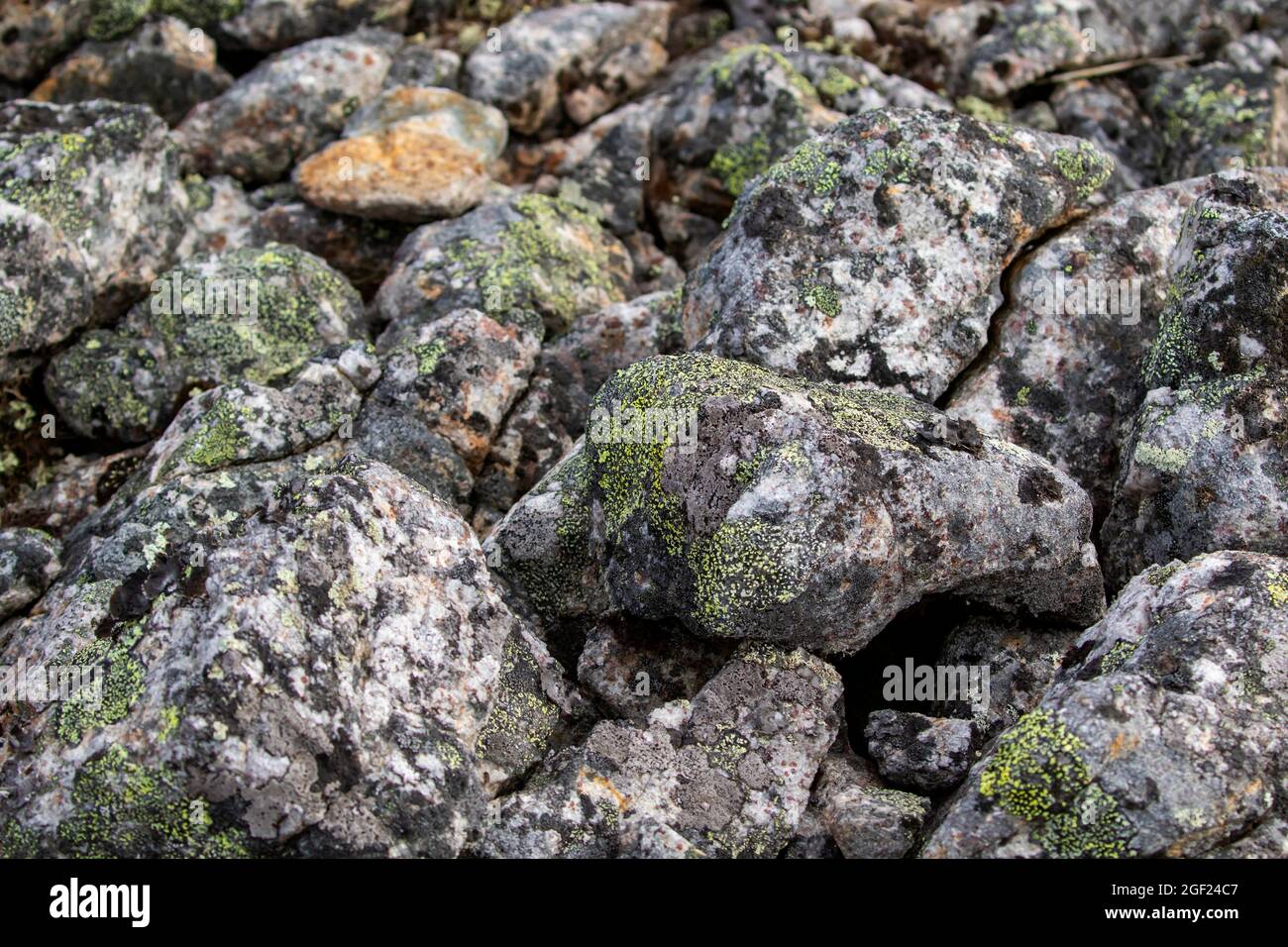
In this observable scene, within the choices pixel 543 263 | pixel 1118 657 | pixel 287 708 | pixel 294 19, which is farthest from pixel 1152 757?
pixel 294 19

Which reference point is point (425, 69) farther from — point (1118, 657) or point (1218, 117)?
point (1118, 657)

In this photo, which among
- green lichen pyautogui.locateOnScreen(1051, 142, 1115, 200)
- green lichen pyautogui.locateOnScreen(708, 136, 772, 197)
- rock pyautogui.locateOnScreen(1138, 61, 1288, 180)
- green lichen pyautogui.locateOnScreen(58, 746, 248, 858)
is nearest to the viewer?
green lichen pyautogui.locateOnScreen(58, 746, 248, 858)

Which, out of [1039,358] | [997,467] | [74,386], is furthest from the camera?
[74,386]

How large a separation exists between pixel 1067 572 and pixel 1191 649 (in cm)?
128

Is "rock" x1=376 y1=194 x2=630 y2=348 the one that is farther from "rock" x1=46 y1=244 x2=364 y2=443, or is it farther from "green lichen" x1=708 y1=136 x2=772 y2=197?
"green lichen" x1=708 y1=136 x2=772 y2=197

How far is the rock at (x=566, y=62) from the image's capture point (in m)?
13.9

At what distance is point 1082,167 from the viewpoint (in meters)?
10.5

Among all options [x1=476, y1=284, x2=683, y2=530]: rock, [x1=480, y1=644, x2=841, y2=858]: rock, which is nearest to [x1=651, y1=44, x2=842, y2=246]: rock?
[x1=476, y1=284, x2=683, y2=530]: rock

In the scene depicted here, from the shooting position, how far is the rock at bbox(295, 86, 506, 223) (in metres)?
12.4

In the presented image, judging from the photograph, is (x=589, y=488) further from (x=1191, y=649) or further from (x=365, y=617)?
(x=1191, y=649)

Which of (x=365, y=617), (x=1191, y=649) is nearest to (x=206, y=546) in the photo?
(x=365, y=617)

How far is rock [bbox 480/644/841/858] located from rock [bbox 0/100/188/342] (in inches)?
241

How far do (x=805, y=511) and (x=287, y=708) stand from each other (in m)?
3.07
